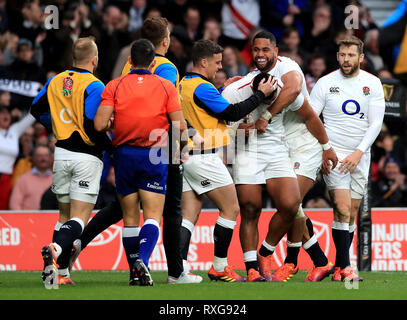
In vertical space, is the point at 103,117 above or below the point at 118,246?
above

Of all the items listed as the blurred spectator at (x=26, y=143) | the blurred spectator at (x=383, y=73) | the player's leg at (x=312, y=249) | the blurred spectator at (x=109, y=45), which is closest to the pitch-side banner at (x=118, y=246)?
the player's leg at (x=312, y=249)

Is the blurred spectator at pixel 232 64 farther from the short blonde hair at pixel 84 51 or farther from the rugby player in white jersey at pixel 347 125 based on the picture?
the short blonde hair at pixel 84 51

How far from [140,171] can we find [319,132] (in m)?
2.22

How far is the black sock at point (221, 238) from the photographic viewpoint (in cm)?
856

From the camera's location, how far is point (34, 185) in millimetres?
12555

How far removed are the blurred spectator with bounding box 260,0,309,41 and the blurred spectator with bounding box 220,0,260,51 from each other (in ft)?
0.47

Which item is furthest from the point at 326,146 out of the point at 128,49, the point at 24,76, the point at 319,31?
the point at 319,31

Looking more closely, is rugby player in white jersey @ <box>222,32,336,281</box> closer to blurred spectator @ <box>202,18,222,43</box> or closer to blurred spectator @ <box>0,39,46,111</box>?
blurred spectator @ <box>0,39,46,111</box>

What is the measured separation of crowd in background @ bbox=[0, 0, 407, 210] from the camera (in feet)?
42.0

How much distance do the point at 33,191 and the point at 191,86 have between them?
4851 mm

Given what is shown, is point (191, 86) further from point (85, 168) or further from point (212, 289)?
point (212, 289)

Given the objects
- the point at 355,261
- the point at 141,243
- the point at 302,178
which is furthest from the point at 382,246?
the point at 141,243

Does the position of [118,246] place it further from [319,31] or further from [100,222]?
[319,31]

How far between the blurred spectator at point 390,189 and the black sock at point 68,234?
6325mm
